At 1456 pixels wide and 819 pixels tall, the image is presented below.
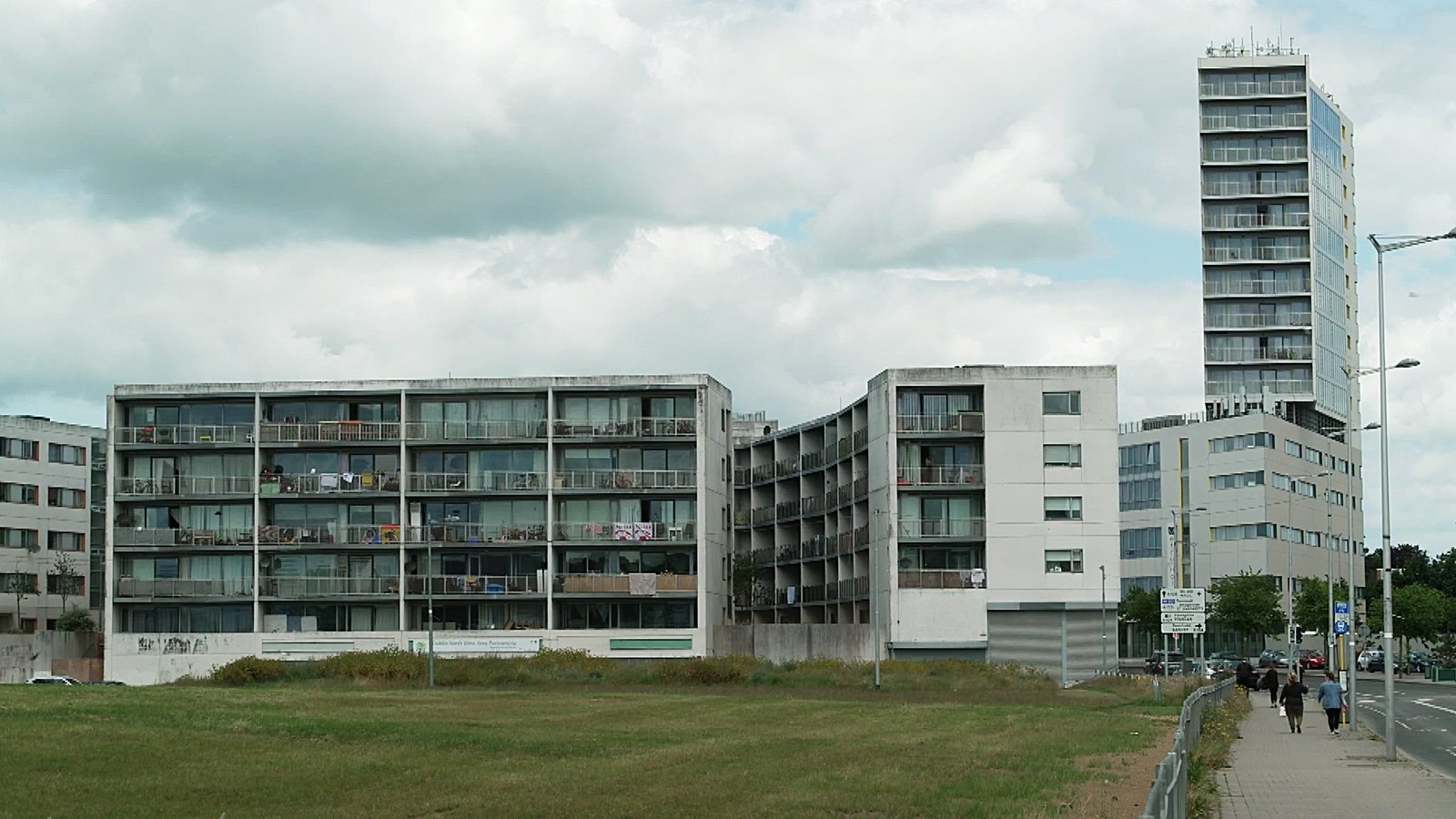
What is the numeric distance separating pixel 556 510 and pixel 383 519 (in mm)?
10043

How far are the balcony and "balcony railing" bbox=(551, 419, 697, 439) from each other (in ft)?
41.8

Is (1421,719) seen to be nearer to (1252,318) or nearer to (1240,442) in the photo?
(1240,442)

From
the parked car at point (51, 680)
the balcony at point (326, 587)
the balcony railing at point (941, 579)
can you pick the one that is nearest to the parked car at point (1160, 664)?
the balcony railing at point (941, 579)

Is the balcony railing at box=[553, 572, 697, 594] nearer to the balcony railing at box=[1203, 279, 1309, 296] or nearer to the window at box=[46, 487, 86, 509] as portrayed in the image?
the window at box=[46, 487, 86, 509]

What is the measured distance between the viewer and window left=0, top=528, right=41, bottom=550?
117250 millimetres

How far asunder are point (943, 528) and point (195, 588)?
1675 inches

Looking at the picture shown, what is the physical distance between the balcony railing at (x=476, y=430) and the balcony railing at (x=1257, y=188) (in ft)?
251

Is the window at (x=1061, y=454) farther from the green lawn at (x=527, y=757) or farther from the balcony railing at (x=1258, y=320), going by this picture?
the balcony railing at (x=1258, y=320)

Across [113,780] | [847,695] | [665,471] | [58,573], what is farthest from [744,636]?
[113,780]

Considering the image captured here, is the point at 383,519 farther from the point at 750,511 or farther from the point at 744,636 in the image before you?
the point at 750,511

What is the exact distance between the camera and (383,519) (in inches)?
3996

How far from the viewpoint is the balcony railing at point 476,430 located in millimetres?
100750

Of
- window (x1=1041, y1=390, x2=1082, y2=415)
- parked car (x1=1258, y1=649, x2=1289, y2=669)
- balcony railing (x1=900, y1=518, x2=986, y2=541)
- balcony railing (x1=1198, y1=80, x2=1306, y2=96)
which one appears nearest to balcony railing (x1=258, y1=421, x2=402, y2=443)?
balcony railing (x1=900, y1=518, x2=986, y2=541)

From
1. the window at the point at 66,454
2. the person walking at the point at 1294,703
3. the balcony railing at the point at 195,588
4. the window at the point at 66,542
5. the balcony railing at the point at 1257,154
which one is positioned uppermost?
the balcony railing at the point at 1257,154
